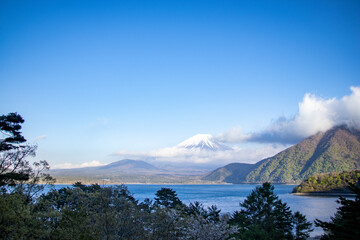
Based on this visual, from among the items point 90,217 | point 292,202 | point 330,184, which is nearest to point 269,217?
point 90,217

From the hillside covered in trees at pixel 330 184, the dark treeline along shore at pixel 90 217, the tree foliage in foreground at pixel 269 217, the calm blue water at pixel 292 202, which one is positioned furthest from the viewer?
the hillside covered in trees at pixel 330 184

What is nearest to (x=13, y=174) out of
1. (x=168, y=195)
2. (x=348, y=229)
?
(x=348, y=229)

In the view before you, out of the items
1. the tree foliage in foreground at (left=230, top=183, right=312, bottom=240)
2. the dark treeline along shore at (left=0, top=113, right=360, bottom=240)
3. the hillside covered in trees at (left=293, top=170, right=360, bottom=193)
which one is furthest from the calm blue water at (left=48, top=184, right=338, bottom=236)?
the dark treeline along shore at (left=0, top=113, right=360, bottom=240)

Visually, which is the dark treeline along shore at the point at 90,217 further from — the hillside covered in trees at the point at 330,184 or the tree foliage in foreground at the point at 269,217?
the hillside covered in trees at the point at 330,184

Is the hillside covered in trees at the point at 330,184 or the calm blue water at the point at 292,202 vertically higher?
the hillside covered in trees at the point at 330,184

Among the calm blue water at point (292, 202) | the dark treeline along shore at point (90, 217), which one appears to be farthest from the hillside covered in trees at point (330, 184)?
the dark treeline along shore at point (90, 217)

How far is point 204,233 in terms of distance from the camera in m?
16.1

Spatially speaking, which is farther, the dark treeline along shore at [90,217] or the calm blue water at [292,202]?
the calm blue water at [292,202]

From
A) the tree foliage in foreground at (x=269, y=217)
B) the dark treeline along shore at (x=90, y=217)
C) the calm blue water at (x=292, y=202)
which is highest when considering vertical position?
the dark treeline along shore at (x=90, y=217)

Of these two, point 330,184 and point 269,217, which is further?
point 330,184

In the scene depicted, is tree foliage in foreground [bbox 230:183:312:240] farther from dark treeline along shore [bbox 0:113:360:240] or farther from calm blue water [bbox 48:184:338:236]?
calm blue water [bbox 48:184:338:236]

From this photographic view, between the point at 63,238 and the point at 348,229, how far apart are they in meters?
10.3

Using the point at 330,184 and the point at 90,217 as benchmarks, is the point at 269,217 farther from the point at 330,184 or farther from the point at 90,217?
the point at 330,184

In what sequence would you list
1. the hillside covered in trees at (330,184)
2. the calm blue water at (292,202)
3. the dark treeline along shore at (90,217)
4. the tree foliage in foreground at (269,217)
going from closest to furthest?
the dark treeline along shore at (90,217) → the tree foliage in foreground at (269,217) → the calm blue water at (292,202) → the hillside covered in trees at (330,184)
